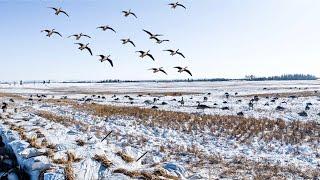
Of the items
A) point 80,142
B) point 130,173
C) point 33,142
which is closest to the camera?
point 130,173

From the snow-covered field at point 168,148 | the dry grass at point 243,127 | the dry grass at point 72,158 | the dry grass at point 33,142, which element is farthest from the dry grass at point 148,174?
the dry grass at point 243,127

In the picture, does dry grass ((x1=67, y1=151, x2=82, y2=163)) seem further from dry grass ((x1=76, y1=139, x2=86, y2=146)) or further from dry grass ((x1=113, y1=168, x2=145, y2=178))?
dry grass ((x1=76, y1=139, x2=86, y2=146))

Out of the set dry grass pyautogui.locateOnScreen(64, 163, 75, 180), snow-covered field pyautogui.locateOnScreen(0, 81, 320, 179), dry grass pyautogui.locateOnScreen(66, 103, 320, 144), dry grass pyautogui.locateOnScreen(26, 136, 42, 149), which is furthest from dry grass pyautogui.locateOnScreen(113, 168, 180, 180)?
dry grass pyautogui.locateOnScreen(66, 103, 320, 144)

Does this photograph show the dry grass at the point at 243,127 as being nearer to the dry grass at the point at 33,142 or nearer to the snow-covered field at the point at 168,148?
the snow-covered field at the point at 168,148

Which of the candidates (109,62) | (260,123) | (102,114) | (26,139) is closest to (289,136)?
(260,123)

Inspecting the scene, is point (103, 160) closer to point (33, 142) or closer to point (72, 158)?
point (72, 158)

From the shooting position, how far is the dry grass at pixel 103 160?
965 centimetres

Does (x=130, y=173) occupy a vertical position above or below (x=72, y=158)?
below

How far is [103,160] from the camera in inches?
389

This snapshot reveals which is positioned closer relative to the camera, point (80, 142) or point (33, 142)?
point (33, 142)

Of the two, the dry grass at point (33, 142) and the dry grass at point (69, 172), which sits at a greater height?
the dry grass at point (33, 142)

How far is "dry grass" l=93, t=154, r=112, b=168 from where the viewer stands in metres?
9.65

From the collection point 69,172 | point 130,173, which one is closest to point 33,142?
point 69,172

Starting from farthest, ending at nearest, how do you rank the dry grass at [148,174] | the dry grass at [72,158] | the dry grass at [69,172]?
the dry grass at [72,158]
the dry grass at [148,174]
the dry grass at [69,172]
